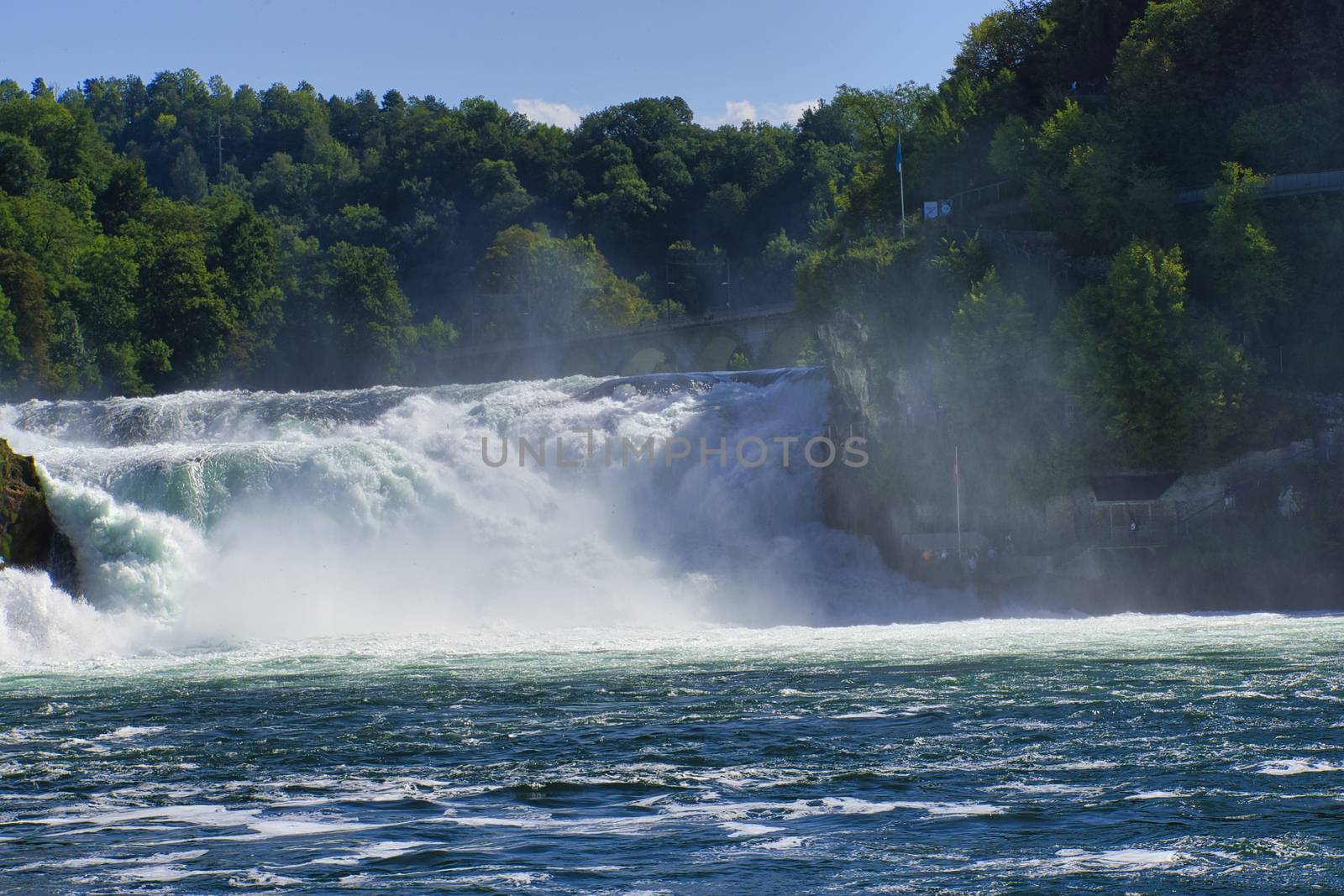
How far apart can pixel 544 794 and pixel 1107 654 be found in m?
14.6

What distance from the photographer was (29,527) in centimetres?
3603

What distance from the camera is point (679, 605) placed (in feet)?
133

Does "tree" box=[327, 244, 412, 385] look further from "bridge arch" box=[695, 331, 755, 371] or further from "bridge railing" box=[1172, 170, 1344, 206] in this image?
"bridge railing" box=[1172, 170, 1344, 206]

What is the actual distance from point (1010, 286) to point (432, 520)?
58.4 ft

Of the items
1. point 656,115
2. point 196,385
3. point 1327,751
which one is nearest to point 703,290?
point 656,115

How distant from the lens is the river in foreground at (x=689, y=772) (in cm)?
1569

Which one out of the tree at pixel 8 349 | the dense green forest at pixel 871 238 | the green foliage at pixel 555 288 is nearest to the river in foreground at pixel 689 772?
the dense green forest at pixel 871 238

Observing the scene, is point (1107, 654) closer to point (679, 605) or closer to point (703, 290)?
point (679, 605)

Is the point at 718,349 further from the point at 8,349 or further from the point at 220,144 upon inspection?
the point at 220,144

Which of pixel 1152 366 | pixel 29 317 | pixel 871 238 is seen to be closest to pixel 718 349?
pixel 871 238

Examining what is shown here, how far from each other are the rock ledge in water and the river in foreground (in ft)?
14.5

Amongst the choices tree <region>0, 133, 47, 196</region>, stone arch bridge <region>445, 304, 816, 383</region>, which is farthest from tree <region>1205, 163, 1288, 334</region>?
tree <region>0, 133, 47, 196</region>

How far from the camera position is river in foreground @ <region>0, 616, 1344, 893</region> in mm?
15688

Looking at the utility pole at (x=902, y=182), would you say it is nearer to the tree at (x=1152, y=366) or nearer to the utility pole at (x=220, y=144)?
the tree at (x=1152, y=366)
